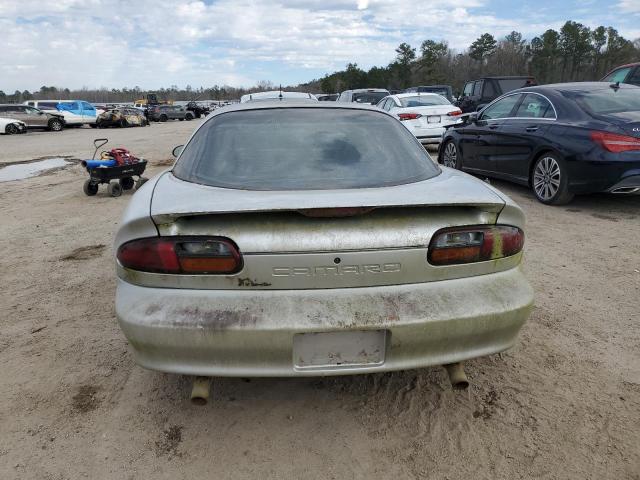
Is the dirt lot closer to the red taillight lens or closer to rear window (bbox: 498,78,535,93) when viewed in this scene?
the red taillight lens

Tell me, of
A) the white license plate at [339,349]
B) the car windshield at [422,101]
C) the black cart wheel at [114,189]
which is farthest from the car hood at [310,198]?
the car windshield at [422,101]

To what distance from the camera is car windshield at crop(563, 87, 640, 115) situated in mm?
5984

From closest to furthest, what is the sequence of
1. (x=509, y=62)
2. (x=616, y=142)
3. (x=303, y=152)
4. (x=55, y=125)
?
1. (x=303, y=152)
2. (x=616, y=142)
3. (x=55, y=125)
4. (x=509, y=62)

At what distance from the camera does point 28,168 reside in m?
12.3

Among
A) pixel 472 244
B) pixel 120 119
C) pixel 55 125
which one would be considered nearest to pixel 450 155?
pixel 472 244

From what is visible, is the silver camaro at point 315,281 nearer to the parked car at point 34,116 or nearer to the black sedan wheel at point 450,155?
the black sedan wheel at point 450,155

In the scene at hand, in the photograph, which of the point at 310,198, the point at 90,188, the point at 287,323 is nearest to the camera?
the point at 287,323

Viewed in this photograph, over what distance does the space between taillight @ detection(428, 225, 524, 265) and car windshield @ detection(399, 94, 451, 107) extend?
10149 millimetres

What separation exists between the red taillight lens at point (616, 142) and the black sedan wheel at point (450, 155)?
2853 mm

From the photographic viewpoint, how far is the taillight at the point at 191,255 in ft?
6.51

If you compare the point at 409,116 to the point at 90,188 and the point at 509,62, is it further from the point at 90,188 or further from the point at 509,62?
the point at 509,62

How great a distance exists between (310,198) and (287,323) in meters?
0.55

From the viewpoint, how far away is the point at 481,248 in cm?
216

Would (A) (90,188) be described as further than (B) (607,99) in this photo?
Yes
